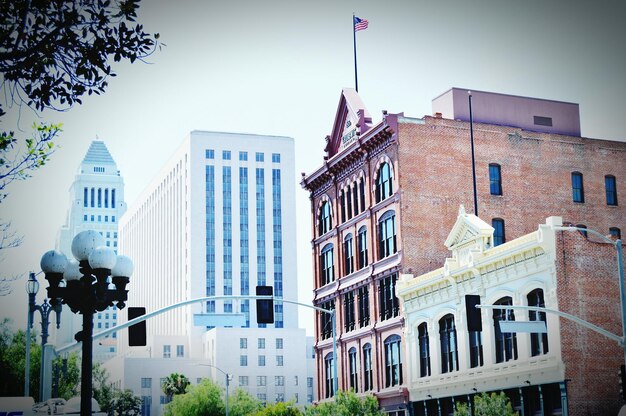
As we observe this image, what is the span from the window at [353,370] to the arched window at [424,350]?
10.0 meters

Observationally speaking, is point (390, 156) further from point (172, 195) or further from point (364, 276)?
point (172, 195)

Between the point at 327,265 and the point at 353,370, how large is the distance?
958cm

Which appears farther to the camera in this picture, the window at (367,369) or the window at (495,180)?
the window at (367,369)

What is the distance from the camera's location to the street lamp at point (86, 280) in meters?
21.2

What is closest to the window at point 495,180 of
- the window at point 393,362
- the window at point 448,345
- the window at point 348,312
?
the window at point 448,345

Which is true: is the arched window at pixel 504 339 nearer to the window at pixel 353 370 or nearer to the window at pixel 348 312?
the window at pixel 353 370

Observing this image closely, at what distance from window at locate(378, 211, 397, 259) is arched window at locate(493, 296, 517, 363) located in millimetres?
12736

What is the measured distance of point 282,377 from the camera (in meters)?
159

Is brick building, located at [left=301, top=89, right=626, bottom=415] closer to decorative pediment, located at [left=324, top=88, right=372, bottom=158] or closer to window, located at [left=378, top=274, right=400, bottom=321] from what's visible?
window, located at [left=378, top=274, right=400, bottom=321]

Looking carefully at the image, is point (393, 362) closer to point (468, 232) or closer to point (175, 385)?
point (468, 232)

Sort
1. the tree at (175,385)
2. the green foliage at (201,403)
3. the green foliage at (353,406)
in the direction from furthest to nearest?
the tree at (175,385) → the green foliage at (201,403) → the green foliage at (353,406)

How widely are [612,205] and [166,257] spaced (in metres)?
135

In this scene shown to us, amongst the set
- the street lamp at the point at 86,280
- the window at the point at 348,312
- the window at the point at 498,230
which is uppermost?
the window at the point at 498,230

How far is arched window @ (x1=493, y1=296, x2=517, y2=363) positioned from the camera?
52625 mm
